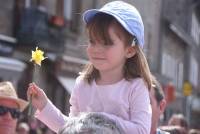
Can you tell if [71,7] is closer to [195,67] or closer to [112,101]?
[112,101]

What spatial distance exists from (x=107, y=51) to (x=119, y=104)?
201 mm

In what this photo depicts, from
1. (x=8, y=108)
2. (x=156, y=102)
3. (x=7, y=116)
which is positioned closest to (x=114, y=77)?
(x=156, y=102)

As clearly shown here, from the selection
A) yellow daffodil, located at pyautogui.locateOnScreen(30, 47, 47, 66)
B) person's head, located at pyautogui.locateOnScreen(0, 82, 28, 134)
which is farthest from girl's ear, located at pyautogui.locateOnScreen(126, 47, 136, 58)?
person's head, located at pyautogui.locateOnScreen(0, 82, 28, 134)

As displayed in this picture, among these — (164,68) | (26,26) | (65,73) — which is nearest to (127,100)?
(26,26)

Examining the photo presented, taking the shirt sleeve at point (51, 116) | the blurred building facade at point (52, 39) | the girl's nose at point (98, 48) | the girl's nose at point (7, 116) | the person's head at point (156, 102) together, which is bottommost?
the blurred building facade at point (52, 39)

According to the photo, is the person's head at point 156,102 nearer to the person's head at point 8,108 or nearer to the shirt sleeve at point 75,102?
the person's head at point 8,108

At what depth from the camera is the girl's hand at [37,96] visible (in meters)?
2.48

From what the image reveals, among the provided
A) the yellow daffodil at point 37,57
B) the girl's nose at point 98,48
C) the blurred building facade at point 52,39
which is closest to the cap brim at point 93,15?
the girl's nose at point 98,48

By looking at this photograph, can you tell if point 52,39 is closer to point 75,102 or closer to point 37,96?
point 75,102

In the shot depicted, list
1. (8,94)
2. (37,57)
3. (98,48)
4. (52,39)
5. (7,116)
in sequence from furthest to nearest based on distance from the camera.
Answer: (52,39) → (8,94) → (7,116) → (37,57) → (98,48)

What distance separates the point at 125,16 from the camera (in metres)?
2.46

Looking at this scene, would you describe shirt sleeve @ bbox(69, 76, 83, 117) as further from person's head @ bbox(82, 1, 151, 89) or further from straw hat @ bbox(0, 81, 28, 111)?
straw hat @ bbox(0, 81, 28, 111)

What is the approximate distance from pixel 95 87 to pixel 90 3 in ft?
54.9

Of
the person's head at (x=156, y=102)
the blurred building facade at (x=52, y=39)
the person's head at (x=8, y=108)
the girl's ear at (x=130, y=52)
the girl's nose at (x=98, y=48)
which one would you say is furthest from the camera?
the blurred building facade at (x=52, y=39)
